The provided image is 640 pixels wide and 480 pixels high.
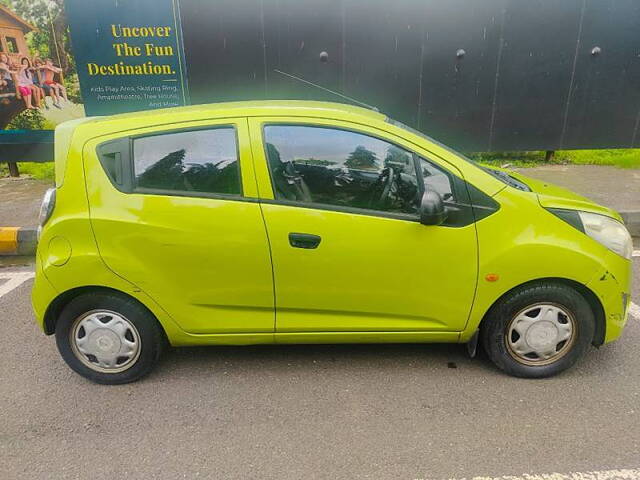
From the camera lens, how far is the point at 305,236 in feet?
8.32

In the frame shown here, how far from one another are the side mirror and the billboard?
514 centimetres

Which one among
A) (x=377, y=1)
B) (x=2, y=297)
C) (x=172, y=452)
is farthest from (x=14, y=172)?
(x=172, y=452)

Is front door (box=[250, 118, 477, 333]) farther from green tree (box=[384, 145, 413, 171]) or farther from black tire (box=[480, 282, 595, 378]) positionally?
black tire (box=[480, 282, 595, 378])

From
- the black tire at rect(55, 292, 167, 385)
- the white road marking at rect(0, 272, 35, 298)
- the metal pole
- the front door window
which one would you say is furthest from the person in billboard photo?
the front door window

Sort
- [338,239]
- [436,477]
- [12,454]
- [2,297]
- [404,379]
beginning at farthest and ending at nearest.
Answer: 1. [2,297]
2. [404,379]
3. [338,239]
4. [12,454]
5. [436,477]

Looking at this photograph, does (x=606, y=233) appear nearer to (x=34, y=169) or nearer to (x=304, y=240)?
(x=304, y=240)

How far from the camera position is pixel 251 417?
2.56m

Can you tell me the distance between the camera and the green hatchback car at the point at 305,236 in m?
2.55

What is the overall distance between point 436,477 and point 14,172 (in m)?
7.86

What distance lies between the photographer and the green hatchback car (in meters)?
2.55

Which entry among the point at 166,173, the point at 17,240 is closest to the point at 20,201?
the point at 17,240

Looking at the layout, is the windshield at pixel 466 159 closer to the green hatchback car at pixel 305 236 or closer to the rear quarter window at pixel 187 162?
the green hatchback car at pixel 305 236

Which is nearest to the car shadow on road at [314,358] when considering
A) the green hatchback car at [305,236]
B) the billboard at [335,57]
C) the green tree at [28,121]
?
the green hatchback car at [305,236]

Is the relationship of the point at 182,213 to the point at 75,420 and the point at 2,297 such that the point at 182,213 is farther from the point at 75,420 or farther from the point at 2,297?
the point at 2,297
